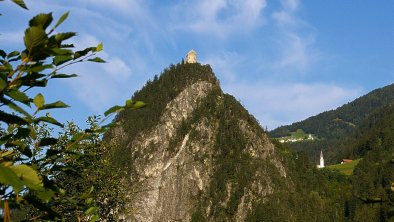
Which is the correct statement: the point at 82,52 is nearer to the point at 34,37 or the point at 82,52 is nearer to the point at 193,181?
the point at 34,37

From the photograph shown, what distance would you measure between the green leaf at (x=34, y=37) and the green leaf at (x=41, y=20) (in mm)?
25

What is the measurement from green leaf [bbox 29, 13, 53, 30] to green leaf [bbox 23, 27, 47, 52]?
0.08 feet

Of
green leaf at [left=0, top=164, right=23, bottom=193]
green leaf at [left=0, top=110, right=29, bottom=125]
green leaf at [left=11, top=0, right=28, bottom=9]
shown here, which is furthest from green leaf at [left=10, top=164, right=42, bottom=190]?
green leaf at [left=11, top=0, right=28, bottom=9]


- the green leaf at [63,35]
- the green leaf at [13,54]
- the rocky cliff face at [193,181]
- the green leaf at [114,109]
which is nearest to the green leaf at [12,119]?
the green leaf at [13,54]

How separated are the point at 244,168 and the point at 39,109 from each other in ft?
641

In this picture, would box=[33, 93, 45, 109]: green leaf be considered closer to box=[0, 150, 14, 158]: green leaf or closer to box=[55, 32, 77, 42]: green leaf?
box=[0, 150, 14, 158]: green leaf

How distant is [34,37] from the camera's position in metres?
2.35

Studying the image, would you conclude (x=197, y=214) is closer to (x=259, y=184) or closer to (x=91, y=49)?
(x=259, y=184)

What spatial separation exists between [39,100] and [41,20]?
71cm

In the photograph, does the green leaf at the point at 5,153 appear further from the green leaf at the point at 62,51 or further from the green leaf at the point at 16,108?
the green leaf at the point at 62,51

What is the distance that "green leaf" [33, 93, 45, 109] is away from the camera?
9.50 ft

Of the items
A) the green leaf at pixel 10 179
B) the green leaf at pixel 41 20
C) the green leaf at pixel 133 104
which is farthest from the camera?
the green leaf at pixel 133 104

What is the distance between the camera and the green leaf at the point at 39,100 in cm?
289

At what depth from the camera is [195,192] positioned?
191 metres
